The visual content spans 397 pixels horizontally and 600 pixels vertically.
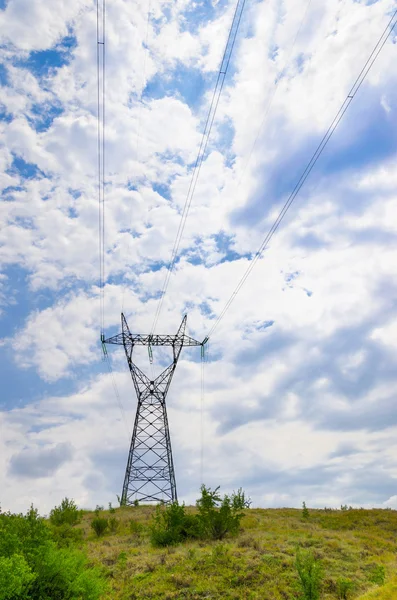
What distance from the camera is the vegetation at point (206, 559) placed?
1345 centimetres

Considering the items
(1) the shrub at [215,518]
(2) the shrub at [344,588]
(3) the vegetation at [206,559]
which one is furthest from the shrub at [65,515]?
(2) the shrub at [344,588]

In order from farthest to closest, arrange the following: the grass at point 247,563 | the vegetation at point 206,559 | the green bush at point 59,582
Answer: the grass at point 247,563 < the vegetation at point 206,559 < the green bush at point 59,582

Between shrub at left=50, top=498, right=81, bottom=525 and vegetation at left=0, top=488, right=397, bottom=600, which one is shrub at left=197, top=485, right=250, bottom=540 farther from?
shrub at left=50, top=498, right=81, bottom=525

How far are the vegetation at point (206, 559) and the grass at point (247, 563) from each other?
44 millimetres

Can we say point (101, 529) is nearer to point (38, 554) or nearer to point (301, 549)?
point (301, 549)

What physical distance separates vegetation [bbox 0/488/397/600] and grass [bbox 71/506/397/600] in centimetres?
4

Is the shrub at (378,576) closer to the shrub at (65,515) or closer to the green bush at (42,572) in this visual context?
the green bush at (42,572)

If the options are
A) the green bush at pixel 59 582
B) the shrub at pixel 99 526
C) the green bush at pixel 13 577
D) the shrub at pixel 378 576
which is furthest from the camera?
the shrub at pixel 99 526

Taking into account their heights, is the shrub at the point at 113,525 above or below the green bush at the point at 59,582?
above

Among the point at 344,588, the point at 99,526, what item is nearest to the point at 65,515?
the point at 99,526

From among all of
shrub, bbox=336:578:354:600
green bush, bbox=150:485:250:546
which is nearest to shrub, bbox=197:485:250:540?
green bush, bbox=150:485:250:546

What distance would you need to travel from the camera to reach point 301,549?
22.0 metres

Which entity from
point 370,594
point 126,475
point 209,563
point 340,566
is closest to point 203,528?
point 209,563

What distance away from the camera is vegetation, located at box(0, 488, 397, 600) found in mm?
13445
